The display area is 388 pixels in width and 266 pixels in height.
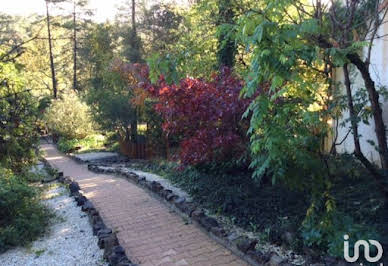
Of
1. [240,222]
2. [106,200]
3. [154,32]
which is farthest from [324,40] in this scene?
[154,32]

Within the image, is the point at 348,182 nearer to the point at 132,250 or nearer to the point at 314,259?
the point at 314,259

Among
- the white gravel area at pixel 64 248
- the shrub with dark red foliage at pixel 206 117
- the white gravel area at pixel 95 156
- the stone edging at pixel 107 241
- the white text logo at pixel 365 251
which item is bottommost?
the white gravel area at pixel 95 156

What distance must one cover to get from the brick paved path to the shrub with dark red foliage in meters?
1.13

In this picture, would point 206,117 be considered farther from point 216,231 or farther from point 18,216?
point 18,216

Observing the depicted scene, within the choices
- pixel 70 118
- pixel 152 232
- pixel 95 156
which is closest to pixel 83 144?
pixel 70 118

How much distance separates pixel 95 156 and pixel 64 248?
34.3ft

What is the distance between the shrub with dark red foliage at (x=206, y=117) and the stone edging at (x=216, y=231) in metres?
0.74

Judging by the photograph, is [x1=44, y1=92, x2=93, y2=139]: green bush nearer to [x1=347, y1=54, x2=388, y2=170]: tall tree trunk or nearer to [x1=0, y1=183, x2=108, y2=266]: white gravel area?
[x1=0, y1=183, x2=108, y2=266]: white gravel area

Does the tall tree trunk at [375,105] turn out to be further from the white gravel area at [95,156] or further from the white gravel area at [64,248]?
the white gravel area at [95,156]

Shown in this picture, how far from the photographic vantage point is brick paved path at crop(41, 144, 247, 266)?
3795 mm

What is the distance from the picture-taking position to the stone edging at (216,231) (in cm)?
344

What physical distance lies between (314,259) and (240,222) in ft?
4.31

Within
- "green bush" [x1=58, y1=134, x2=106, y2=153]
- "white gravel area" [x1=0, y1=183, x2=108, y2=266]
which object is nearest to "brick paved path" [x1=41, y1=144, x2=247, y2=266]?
"white gravel area" [x1=0, y1=183, x2=108, y2=266]

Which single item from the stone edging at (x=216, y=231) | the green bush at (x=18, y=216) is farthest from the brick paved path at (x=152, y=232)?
the green bush at (x=18, y=216)
